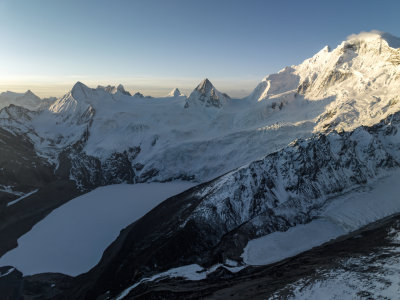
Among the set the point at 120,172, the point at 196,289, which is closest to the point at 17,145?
the point at 120,172

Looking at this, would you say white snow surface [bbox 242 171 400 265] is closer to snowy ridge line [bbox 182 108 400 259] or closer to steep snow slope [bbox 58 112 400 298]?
steep snow slope [bbox 58 112 400 298]

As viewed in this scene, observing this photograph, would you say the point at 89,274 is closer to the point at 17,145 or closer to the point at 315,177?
the point at 315,177

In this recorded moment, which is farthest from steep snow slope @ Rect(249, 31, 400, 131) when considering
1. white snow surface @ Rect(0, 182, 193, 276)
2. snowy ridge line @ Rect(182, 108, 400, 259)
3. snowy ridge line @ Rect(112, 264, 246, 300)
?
snowy ridge line @ Rect(112, 264, 246, 300)

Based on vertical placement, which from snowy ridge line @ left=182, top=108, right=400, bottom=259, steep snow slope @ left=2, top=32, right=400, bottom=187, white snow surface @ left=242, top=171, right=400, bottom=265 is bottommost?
white snow surface @ left=242, top=171, right=400, bottom=265

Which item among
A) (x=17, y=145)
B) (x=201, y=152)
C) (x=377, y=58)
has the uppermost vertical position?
(x=377, y=58)

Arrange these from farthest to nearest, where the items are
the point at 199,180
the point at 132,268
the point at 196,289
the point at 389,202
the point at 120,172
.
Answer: the point at 120,172, the point at 199,180, the point at 389,202, the point at 132,268, the point at 196,289

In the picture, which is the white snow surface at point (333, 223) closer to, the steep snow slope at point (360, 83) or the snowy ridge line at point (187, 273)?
the snowy ridge line at point (187, 273)
